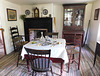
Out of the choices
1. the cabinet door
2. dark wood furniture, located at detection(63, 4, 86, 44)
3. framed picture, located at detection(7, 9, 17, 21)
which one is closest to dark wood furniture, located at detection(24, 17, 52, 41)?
framed picture, located at detection(7, 9, 17, 21)

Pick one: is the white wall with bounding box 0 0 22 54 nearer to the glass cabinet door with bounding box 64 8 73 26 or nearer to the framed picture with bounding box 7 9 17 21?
the framed picture with bounding box 7 9 17 21

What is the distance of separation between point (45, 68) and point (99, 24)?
2.82 meters

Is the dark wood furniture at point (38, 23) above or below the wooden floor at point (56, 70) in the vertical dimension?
above

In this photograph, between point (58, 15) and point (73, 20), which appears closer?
point (73, 20)

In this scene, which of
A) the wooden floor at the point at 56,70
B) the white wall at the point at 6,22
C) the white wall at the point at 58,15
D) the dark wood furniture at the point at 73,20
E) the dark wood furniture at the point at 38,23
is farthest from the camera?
the white wall at the point at 58,15

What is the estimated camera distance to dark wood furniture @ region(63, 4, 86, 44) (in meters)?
3.98

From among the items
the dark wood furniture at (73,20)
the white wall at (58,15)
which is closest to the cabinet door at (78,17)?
the dark wood furniture at (73,20)

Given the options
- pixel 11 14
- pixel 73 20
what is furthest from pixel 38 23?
pixel 73 20

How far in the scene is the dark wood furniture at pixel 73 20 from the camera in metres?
3.98

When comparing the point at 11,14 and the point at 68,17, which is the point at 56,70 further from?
the point at 11,14

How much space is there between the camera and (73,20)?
13.6 feet

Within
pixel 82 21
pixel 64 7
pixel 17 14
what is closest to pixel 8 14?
pixel 17 14

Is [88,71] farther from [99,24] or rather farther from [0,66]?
[0,66]

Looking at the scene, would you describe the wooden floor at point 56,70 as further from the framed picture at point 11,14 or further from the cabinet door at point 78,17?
the cabinet door at point 78,17
